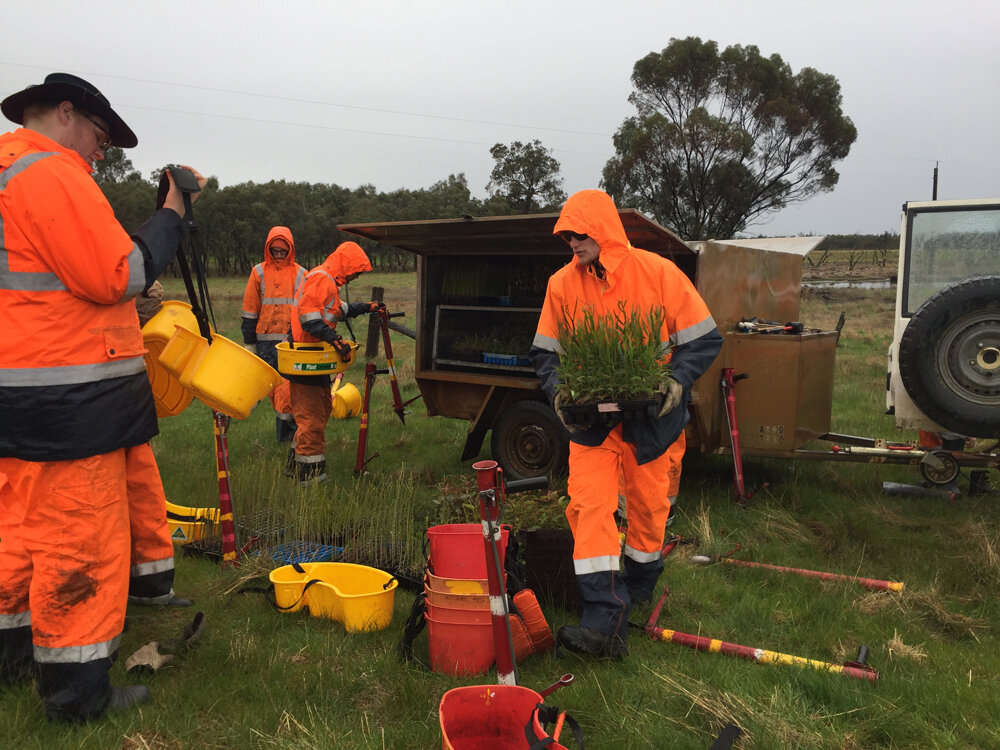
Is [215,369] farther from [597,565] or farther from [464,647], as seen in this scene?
[597,565]

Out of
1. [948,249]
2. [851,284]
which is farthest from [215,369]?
[851,284]

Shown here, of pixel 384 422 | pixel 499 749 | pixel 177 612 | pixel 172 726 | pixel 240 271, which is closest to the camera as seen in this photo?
pixel 499 749

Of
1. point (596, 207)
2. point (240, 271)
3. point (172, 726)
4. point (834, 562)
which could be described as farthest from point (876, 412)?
point (240, 271)

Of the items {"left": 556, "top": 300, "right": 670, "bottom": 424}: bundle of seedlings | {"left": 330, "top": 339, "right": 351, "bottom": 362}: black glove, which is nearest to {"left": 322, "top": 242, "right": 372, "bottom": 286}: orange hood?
{"left": 330, "top": 339, "right": 351, "bottom": 362}: black glove

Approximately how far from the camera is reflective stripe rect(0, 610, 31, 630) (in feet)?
9.14

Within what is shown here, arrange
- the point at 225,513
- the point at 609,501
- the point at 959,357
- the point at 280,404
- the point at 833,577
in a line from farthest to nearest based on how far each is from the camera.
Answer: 1. the point at 280,404
2. the point at 959,357
3. the point at 225,513
4. the point at 833,577
5. the point at 609,501

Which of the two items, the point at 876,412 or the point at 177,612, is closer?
the point at 177,612

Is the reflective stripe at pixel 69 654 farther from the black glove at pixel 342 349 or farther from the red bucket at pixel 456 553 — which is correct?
the black glove at pixel 342 349

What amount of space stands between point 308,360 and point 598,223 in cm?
342

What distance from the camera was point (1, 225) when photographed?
2580mm

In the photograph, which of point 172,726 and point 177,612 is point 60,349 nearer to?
point 172,726

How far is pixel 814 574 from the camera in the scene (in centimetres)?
422

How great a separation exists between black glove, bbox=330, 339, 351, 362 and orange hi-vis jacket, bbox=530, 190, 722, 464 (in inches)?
A: 116

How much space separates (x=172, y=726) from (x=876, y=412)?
873 cm
